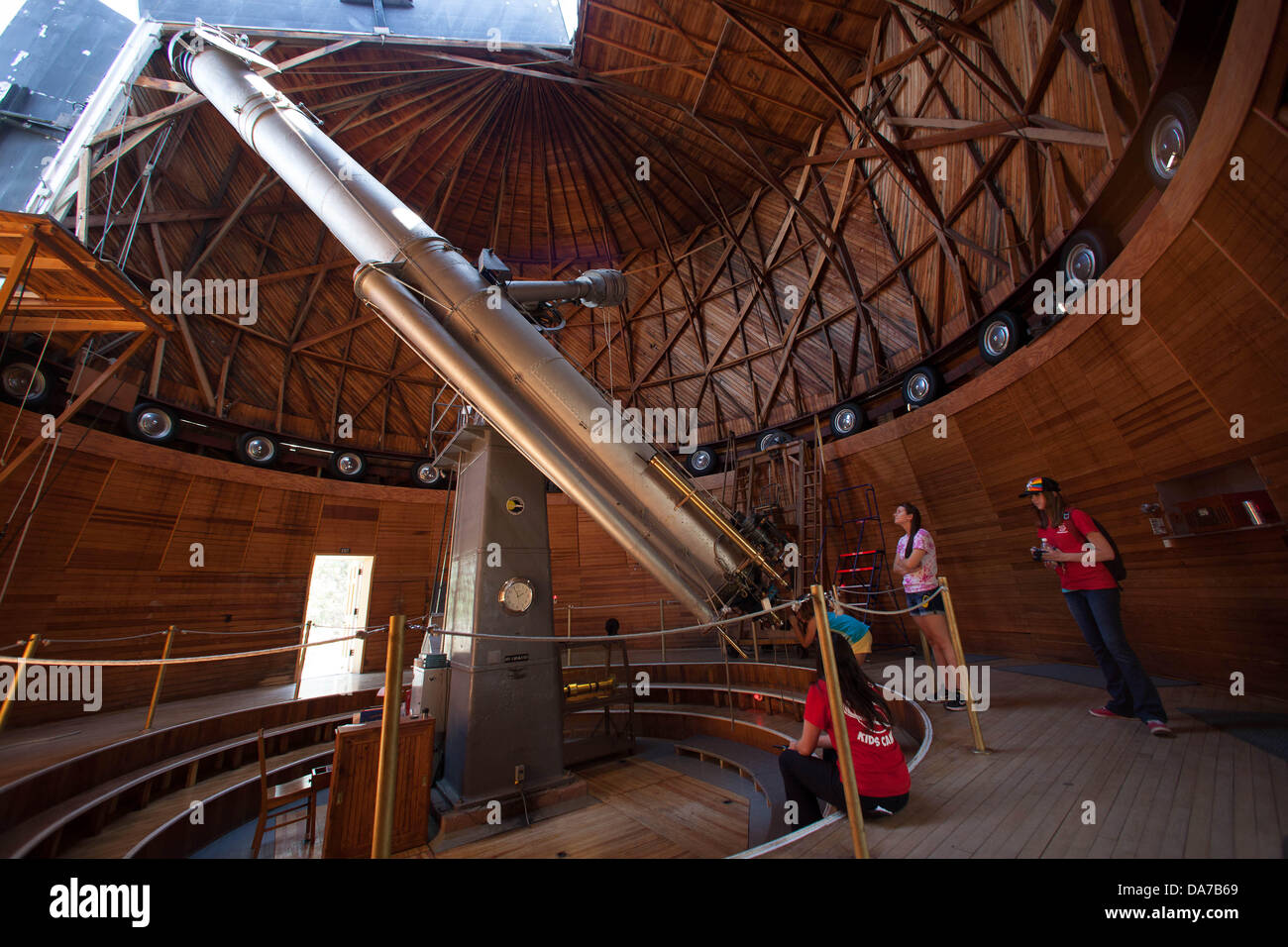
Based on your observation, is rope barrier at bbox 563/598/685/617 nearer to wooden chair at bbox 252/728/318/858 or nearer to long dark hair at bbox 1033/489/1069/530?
wooden chair at bbox 252/728/318/858

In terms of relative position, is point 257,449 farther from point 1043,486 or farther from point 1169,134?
point 1169,134

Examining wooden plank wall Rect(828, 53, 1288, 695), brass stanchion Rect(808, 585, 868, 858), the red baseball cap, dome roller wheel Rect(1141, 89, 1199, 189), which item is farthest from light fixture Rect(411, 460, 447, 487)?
dome roller wheel Rect(1141, 89, 1199, 189)

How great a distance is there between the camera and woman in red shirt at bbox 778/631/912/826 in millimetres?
2414

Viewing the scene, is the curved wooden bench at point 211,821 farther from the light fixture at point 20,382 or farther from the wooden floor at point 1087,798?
the light fixture at point 20,382

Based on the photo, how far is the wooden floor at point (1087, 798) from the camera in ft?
6.41

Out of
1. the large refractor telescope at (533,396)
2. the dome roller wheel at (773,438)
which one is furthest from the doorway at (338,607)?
the dome roller wheel at (773,438)

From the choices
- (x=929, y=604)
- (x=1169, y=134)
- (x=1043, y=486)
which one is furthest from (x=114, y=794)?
(x=1169, y=134)

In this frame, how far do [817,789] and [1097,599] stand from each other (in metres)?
2.53

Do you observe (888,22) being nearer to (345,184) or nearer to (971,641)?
(345,184)

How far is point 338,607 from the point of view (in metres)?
13.8

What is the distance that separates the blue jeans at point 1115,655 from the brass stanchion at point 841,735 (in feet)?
8.02

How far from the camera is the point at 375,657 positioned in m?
10.4

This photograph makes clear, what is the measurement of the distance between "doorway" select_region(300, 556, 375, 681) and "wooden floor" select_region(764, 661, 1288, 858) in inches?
381
